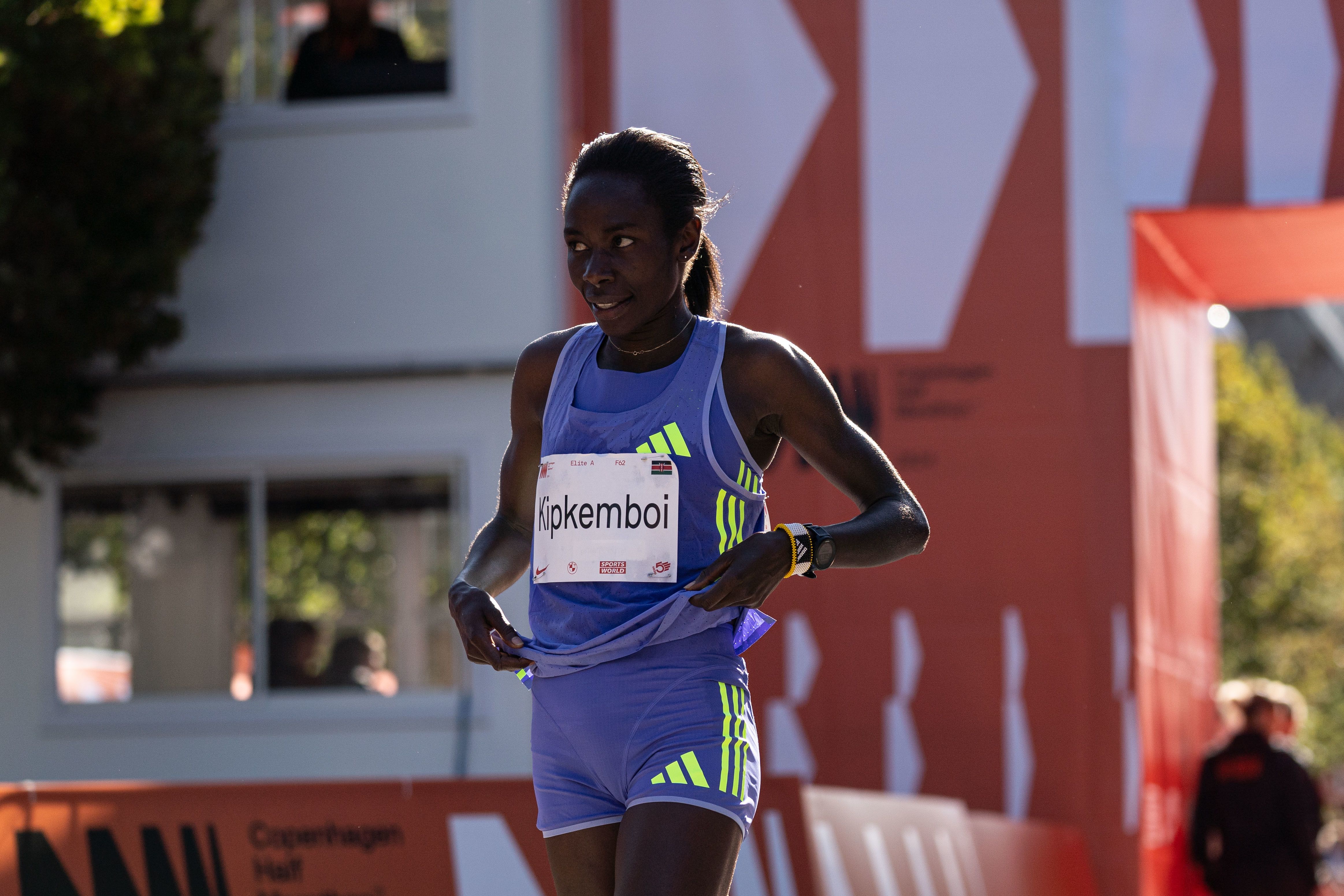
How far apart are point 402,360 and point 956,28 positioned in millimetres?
3585

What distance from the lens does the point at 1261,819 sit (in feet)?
33.7

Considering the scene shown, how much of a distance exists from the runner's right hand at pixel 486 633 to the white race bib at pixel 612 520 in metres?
0.12

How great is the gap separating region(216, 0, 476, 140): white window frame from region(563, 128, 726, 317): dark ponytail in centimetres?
770

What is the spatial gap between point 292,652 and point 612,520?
26.3ft

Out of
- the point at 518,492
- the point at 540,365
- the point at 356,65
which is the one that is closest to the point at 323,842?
the point at 518,492

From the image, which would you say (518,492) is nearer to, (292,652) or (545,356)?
(545,356)

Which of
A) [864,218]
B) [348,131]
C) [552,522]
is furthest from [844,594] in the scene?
[552,522]

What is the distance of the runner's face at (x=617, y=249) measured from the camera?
9.46 feet

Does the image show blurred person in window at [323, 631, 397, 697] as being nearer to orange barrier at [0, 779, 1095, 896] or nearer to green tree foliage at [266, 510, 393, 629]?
green tree foliage at [266, 510, 393, 629]

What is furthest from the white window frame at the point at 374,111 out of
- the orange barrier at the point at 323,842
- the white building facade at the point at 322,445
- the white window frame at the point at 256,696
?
the orange barrier at the point at 323,842

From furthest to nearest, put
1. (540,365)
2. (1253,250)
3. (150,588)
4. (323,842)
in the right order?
(1253,250), (150,588), (323,842), (540,365)

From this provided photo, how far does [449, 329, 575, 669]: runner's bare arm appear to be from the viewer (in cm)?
316

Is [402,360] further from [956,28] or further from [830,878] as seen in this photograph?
[830,878]

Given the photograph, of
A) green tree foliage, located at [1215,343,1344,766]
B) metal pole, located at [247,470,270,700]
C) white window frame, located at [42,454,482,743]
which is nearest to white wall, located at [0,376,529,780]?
white window frame, located at [42,454,482,743]
